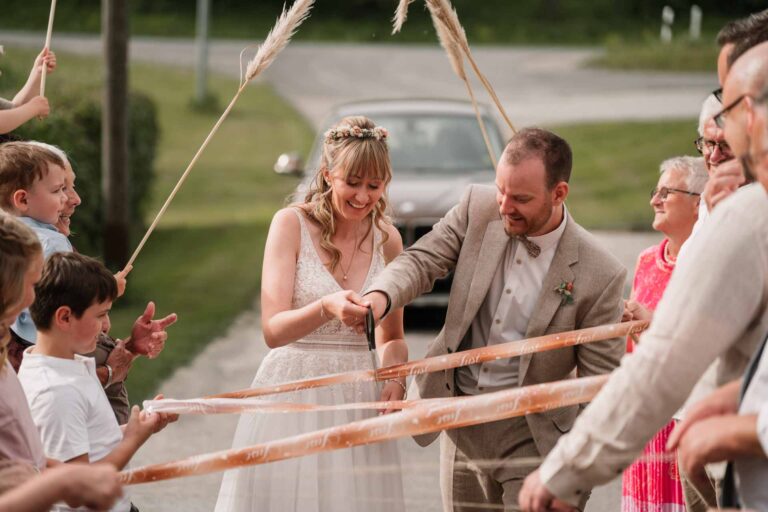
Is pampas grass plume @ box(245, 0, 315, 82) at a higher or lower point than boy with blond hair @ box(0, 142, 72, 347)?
higher

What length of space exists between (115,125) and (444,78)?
26.5m

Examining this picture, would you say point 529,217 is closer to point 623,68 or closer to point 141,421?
point 141,421

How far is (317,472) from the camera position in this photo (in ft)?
15.8

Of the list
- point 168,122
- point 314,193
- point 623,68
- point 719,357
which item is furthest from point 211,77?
point 719,357

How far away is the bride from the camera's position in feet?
15.7

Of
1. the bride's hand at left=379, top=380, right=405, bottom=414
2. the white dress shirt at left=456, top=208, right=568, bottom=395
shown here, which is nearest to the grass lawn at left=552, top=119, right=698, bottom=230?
the bride's hand at left=379, top=380, right=405, bottom=414

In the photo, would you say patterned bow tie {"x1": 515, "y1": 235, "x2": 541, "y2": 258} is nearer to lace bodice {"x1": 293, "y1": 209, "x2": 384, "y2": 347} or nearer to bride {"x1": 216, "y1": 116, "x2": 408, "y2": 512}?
bride {"x1": 216, "y1": 116, "x2": 408, "y2": 512}

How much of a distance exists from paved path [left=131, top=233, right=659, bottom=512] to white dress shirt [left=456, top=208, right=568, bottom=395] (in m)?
2.12

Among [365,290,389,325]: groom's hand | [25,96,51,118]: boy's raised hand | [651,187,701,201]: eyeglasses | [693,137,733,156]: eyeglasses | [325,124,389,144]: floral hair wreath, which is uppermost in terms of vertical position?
[693,137,733,156]: eyeglasses

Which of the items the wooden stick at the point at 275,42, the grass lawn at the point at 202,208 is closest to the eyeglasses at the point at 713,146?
the wooden stick at the point at 275,42

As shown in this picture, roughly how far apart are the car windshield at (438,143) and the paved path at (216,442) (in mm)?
1830

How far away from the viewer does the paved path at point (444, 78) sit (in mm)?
33125

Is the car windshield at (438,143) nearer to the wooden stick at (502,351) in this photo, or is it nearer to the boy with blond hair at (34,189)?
the boy with blond hair at (34,189)

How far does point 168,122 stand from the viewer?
32.2m
